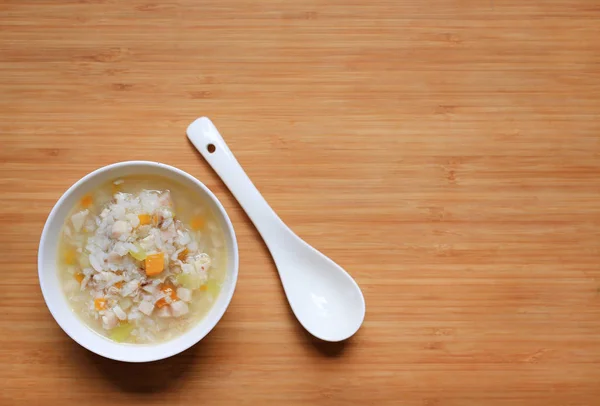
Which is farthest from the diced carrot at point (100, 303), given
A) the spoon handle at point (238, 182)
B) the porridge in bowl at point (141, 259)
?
the spoon handle at point (238, 182)

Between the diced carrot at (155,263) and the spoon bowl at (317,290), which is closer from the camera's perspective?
the diced carrot at (155,263)

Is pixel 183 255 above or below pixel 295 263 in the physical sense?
above

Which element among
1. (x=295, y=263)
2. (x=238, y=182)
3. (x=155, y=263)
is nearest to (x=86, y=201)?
(x=155, y=263)

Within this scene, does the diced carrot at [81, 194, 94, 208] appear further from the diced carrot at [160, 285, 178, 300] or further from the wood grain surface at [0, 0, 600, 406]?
the diced carrot at [160, 285, 178, 300]

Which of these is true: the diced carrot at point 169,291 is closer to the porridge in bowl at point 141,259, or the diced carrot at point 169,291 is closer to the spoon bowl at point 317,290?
the porridge in bowl at point 141,259

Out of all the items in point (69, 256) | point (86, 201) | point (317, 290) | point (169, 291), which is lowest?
point (317, 290)

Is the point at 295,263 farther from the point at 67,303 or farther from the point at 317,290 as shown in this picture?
the point at 67,303

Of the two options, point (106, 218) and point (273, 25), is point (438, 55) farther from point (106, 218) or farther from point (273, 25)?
point (106, 218)
